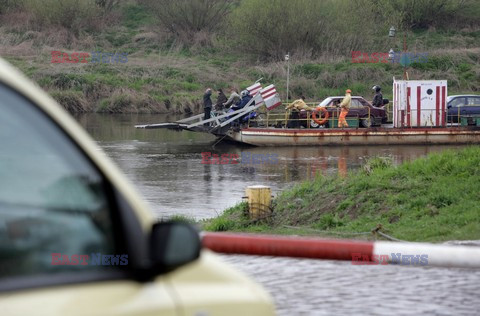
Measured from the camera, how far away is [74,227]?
109 inches

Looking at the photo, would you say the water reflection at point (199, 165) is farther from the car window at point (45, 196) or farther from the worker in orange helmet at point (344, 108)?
the car window at point (45, 196)

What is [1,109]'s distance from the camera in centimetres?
264

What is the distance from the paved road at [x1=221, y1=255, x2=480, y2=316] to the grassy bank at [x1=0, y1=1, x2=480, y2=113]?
145ft

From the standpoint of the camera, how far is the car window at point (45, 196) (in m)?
2.64

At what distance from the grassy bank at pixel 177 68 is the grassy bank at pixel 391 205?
36973mm

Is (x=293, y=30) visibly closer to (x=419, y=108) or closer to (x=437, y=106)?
(x=419, y=108)

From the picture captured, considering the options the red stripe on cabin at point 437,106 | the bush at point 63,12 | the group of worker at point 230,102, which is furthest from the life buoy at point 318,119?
the bush at point 63,12

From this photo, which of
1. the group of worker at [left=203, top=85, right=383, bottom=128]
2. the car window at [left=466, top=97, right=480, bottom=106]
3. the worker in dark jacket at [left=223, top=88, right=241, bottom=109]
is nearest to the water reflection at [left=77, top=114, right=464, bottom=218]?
the group of worker at [left=203, top=85, right=383, bottom=128]

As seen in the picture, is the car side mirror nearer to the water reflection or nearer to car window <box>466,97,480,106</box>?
the water reflection

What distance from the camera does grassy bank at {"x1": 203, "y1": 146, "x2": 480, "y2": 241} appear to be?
11.4 metres

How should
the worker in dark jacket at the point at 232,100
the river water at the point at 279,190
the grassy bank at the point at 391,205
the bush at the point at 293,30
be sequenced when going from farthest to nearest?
1. the bush at the point at 293,30
2. the worker in dark jacket at the point at 232,100
3. the grassy bank at the point at 391,205
4. the river water at the point at 279,190

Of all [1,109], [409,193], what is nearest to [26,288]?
[1,109]

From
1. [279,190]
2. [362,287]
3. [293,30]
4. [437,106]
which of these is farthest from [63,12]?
[362,287]

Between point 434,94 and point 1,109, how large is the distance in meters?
33.7
